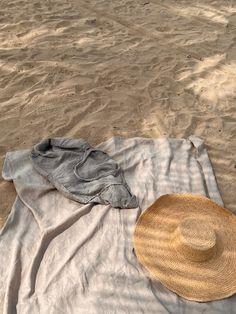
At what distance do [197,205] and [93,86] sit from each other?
6.06ft

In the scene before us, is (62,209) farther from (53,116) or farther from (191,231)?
(53,116)

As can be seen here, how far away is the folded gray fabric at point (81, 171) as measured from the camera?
8.18 feet

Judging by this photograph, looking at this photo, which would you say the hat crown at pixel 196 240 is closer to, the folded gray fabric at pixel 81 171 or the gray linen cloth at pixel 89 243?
the gray linen cloth at pixel 89 243

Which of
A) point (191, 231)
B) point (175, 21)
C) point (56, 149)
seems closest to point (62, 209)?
point (56, 149)

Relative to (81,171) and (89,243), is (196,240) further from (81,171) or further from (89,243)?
(81,171)

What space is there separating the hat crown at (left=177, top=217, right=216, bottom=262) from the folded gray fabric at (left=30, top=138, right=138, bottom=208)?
0.46 m

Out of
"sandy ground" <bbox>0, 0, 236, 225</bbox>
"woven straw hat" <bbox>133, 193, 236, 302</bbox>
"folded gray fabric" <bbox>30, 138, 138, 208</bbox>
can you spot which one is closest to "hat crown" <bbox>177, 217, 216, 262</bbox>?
"woven straw hat" <bbox>133, 193, 236, 302</bbox>

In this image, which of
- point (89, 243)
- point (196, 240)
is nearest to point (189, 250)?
point (196, 240)

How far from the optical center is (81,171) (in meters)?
2.71

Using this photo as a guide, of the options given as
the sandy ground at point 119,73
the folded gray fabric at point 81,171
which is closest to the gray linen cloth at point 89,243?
the folded gray fabric at point 81,171

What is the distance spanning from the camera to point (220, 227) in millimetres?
2254

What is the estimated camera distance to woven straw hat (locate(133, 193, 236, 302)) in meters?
2.01

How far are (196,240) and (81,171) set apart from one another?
→ 1023 millimetres

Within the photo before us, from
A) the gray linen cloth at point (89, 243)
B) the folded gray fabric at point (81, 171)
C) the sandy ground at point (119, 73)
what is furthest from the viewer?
the sandy ground at point (119, 73)
